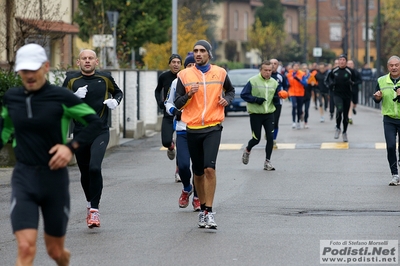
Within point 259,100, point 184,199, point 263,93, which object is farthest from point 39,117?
point 263,93

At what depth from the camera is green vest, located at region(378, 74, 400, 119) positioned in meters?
14.4

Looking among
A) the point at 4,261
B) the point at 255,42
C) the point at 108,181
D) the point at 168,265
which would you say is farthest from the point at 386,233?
the point at 255,42

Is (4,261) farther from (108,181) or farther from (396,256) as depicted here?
(108,181)

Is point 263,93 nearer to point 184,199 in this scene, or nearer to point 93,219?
point 184,199

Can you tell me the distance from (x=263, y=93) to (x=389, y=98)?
3116 mm

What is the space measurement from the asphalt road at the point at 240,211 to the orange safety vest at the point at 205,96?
1.09 metres

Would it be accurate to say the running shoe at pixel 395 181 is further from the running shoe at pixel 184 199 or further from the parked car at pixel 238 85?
the parked car at pixel 238 85

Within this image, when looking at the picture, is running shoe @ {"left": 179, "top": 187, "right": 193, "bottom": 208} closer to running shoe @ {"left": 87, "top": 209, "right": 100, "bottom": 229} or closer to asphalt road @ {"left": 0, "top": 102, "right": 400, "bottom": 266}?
asphalt road @ {"left": 0, "top": 102, "right": 400, "bottom": 266}

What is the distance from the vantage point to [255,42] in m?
87.8

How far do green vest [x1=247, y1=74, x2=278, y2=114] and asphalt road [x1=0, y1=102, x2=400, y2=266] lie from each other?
3.21 ft

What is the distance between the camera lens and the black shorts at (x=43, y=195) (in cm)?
670

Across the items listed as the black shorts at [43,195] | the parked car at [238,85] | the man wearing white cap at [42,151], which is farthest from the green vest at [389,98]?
the parked car at [238,85]

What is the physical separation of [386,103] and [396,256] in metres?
6.06

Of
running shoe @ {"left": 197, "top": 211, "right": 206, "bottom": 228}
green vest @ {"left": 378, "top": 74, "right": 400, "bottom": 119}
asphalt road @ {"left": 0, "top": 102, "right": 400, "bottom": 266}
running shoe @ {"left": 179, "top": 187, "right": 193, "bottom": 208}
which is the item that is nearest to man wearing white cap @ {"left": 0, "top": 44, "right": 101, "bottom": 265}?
A: asphalt road @ {"left": 0, "top": 102, "right": 400, "bottom": 266}
